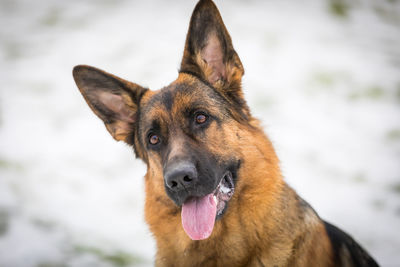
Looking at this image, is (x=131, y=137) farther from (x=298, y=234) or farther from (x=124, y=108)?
(x=298, y=234)

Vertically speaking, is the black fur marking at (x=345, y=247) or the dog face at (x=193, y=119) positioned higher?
the dog face at (x=193, y=119)

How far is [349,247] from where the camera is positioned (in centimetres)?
418

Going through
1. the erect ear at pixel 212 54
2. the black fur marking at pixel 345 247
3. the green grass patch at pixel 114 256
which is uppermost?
the erect ear at pixel 212 54

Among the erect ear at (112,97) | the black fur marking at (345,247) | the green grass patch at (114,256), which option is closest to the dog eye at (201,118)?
the erect ear at (112,97)

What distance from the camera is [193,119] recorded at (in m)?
3.89

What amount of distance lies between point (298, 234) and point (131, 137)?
2234 millimetres

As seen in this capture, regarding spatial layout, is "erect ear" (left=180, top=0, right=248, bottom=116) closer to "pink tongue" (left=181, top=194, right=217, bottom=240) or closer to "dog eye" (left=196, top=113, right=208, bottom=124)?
"dog eye" (left=196, top=113, right=208, bottom=124)

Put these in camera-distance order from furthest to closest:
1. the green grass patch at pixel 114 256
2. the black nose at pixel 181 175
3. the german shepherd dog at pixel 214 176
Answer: the green grass patch at pixel 114 256, the german shepherd dog at pixel 214 176, the black nose at pixel 181 175

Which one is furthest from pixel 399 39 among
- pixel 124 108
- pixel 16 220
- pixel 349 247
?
pixel 16 220

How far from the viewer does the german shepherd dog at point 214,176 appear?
3482mm

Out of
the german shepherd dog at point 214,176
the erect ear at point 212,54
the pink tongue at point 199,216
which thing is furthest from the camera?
the erect ear at point 212,54

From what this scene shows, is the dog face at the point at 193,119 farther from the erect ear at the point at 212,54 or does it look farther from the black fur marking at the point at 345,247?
the black fur marking at the point at 345,247

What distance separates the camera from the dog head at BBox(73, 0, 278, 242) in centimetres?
341

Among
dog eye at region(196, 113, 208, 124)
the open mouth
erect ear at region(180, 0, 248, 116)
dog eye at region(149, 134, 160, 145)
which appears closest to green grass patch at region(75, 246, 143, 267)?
dog eye at region(149, 134, 160, 145)
